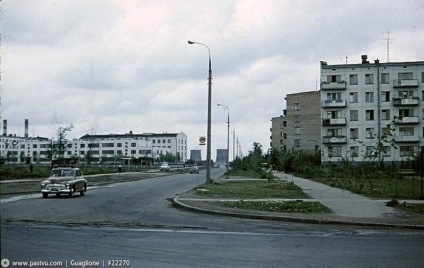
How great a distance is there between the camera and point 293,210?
17594 millimetres

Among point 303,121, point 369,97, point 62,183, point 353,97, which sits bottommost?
point 62,183

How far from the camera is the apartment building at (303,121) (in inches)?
4267

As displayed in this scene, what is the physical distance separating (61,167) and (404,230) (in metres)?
14.6

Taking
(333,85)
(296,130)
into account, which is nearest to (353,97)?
(333,85)

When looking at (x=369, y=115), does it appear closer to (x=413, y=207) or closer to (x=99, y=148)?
(x=99, y=148)

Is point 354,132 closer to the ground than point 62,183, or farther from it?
farther from it

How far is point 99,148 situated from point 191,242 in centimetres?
5548

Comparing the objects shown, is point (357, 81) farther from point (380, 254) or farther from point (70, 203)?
point (380, 254)

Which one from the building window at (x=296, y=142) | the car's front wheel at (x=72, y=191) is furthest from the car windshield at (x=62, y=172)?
the building window at (x=296, y=142)

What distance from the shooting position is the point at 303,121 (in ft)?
362

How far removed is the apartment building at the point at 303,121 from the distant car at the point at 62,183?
8798cm

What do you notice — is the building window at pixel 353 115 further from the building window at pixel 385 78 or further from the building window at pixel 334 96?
the building window at pixel 385 78

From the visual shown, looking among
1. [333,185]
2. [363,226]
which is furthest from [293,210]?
[333,185]

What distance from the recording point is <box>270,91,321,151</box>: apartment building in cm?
10838
